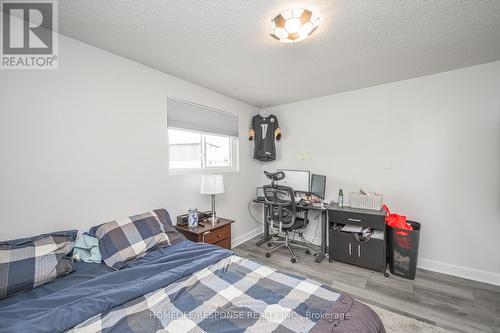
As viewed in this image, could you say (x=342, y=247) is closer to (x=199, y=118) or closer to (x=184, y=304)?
(x=184, y=304)

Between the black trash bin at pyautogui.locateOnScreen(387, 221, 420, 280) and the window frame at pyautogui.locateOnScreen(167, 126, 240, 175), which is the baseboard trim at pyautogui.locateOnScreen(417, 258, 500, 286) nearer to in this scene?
the black trash bin at pyautogui.locateOnScreen(387, 221, 420, 280)

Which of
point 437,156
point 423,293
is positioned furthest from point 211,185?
point 437,156

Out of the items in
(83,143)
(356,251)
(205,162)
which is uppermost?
(83,143)

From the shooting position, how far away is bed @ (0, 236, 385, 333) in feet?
3.20

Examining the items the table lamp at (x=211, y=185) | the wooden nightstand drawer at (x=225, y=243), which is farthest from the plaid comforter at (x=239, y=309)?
the table lamp at (x=211, y=185)

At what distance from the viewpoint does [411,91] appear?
2738 millimetres

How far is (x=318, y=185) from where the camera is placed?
3.34 meters

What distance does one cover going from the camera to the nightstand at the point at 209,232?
231cm

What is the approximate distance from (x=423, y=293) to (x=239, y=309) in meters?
2.21

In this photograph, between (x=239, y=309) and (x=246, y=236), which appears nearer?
(x=239, y=309)

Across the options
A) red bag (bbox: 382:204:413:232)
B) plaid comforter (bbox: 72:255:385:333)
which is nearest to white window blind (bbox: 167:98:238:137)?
plaid comforter (bbox: 72:255:385:333)

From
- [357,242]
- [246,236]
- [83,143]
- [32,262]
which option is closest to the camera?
[32,262]

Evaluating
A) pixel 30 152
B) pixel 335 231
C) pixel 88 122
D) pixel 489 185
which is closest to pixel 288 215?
pixel 335 231

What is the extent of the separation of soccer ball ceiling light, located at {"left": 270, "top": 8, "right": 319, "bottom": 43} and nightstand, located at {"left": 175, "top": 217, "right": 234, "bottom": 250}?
6.69 feet
